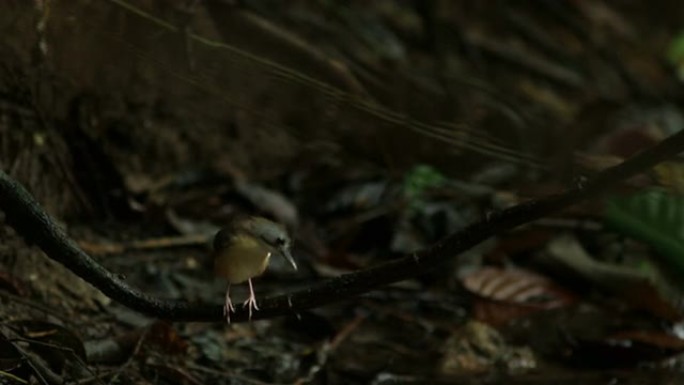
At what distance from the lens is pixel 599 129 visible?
561 cm

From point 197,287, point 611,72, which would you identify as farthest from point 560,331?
point 611,72

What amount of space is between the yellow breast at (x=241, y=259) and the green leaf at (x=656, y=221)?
1712 mm

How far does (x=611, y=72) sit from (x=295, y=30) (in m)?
2.76

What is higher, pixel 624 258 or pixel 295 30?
pixel 295 30

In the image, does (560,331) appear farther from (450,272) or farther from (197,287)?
(197,287)

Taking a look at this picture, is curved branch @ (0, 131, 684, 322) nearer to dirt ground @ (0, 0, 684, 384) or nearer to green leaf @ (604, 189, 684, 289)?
dirt ground @ (0, 0, 684, 384)

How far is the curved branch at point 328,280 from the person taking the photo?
192 cm

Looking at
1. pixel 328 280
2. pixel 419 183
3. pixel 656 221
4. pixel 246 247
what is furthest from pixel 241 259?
pixel 419 183

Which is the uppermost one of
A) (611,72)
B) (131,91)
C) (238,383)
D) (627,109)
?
(611,72)

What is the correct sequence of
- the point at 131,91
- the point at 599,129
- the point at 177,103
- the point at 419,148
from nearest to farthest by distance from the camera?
1. the point at 131,91
2. the point at 177,103
3. the point at 419,148
4. the point at 599,129

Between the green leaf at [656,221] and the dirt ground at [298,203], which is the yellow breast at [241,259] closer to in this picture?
the dirt ground at [298,203]

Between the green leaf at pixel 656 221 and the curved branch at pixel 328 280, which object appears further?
the green leaf at pixel 656 221

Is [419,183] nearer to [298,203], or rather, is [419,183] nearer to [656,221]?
[298,203]

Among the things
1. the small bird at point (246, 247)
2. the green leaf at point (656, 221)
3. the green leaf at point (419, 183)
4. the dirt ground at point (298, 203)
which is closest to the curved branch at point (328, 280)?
the dirt ground at point (298, 203)
